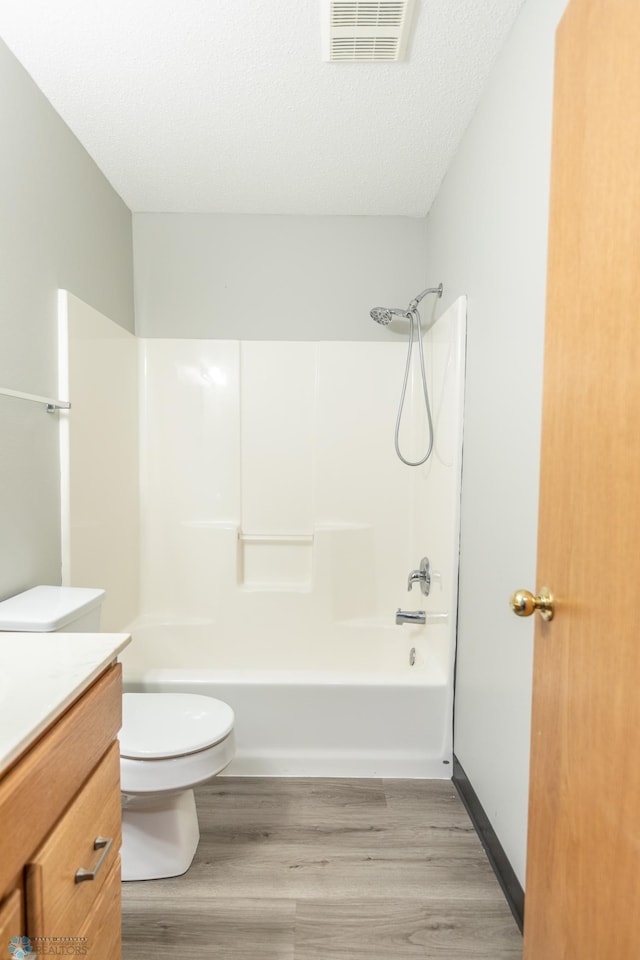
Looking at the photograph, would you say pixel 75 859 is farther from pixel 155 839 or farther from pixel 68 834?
pixel 155 839

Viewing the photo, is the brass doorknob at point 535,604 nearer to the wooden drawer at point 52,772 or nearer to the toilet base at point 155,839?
the wooden drawer at point 52,772

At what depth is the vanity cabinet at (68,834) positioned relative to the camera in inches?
25.4

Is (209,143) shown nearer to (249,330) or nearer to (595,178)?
(249,330)

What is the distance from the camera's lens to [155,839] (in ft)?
5.23

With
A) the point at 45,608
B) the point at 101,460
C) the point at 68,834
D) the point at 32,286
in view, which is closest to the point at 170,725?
the point at 45,608

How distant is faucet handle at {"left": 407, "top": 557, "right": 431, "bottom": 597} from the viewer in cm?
232

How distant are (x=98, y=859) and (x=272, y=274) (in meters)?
2.44

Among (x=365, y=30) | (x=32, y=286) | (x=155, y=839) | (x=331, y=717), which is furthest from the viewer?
(x=331, y=717)

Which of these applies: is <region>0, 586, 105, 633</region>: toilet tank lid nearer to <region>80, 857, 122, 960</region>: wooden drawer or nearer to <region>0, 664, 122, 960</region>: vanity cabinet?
<region>0, 664, 122, 960</region>: vanity cabinet

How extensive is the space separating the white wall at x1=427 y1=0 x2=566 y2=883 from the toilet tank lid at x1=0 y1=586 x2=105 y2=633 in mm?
1201

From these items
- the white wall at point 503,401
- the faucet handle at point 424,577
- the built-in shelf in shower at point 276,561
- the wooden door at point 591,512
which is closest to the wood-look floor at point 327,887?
the white wall at point 503,401

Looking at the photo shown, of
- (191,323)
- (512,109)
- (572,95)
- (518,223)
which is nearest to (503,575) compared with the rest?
(518,223)

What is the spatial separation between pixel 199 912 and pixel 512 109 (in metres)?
2.33

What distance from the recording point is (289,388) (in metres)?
2.75
